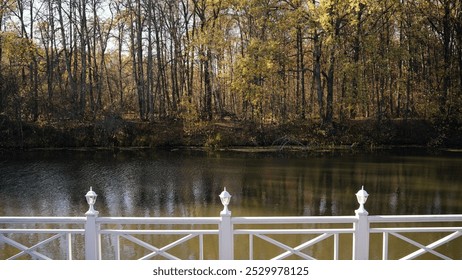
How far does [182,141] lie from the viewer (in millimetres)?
33688

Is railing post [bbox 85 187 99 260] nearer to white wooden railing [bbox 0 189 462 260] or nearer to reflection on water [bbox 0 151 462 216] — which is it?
white wooden railing [bbox 0 189 462 260]

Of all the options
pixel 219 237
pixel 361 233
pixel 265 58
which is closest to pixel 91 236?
pixel 219 237

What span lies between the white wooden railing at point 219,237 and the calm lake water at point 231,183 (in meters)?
2.00

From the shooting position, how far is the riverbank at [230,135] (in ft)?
106

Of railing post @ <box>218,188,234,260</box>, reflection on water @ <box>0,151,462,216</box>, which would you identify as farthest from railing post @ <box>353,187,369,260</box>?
reflection on water @ <box>0,151,462,216</box>

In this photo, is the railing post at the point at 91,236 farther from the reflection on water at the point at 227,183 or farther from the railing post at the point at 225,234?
the reflection on water at the point at 227,183

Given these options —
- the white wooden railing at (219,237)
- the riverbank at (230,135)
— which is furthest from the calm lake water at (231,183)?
the riverbank at (230,135)

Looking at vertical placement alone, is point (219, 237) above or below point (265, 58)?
below

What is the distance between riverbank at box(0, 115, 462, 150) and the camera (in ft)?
106

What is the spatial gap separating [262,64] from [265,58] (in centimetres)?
47

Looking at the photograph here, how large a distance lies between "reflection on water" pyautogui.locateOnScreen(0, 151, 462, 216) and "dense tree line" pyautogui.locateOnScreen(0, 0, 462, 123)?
6816mm

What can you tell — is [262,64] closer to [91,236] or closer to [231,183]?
[231,183]

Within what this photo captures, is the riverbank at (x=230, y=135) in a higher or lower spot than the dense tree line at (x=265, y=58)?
lower

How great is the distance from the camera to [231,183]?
19297mm
